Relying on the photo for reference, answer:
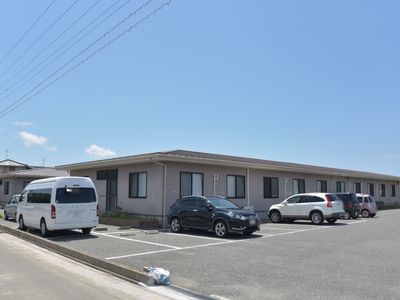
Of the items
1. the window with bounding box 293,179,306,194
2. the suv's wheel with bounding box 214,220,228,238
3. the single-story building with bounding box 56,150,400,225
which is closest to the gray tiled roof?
A: the single-story building with bounding box 56,150,400,225

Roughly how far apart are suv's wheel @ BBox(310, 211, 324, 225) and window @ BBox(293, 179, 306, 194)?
7849 mm

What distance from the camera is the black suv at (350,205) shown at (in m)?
25.9

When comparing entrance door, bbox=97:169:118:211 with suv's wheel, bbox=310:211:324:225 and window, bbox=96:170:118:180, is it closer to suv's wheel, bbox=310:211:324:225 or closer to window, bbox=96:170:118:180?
window, bbox=96:170:118:180

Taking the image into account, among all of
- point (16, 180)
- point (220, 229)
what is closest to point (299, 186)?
point (220, 229)

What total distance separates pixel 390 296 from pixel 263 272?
2.76 meters

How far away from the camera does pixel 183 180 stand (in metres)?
22.0

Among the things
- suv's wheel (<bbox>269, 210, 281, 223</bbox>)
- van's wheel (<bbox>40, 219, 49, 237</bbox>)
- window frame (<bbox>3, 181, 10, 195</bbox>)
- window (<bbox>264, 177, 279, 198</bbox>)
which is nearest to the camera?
van's wheel (<bbox>40, 219, 49, 237</bbox>)

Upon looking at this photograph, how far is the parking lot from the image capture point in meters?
7.80

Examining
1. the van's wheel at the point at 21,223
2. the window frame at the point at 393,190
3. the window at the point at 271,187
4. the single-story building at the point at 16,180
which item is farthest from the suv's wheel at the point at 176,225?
the window frame at the point at 393,190

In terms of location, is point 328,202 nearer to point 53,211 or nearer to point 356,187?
point 53,211

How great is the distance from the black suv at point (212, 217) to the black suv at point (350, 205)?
11.3m

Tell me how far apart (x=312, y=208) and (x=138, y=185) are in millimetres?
9009

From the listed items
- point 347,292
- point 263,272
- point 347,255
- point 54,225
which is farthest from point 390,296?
point 54,225

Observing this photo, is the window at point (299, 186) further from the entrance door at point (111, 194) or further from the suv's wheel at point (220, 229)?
the suv's wheel at point (220, 229)
